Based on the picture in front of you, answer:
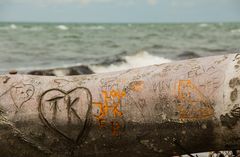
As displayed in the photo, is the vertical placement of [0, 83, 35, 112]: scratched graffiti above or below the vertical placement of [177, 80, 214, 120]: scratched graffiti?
above

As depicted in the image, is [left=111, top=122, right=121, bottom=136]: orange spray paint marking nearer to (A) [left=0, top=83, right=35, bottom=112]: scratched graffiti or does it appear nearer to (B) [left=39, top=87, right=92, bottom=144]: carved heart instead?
(B) [left=39, top=87, right=92, bottom=144]: carved heart

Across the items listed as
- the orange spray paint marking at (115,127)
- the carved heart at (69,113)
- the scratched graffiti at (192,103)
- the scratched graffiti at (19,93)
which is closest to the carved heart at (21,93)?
the scratched graffiti at (19,93)

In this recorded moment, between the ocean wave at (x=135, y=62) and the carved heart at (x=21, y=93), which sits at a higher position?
the ocean wave at (x=135, y=62)

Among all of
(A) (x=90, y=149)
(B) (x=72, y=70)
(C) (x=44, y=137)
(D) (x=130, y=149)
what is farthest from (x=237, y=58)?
(B) (x=72, y=70)

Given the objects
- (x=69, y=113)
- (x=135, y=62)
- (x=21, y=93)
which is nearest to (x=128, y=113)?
(x=69, y=113)

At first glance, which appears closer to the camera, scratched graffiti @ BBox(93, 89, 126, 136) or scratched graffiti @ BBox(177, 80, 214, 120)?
scratched graffiti @ BBox(177, 80, 214, 120)

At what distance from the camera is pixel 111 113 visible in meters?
3.20

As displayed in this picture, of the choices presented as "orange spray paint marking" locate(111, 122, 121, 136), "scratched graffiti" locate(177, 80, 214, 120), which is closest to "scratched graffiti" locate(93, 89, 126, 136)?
"orange spray paint marking" locate(111, 122, 121, 136)

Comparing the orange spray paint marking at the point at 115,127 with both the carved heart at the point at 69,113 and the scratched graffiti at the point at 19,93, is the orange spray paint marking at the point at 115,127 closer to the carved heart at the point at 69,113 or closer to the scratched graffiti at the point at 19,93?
the carved heart at the point at 69,113

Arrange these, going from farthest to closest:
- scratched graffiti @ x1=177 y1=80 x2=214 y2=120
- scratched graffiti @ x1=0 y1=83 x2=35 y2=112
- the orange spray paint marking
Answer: scratched graffiti @ x1=0 y1=83 x2=35 y2=112 → the orange spray paint marking → scratched graffiti @ x1=177 y1=80 x2=214 y2=120

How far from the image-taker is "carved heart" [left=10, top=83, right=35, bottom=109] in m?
3.31

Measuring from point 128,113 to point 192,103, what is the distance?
449mm

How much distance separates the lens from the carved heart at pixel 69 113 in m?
3.21

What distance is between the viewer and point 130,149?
324 centimetres
